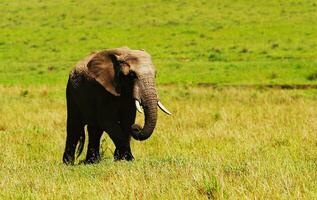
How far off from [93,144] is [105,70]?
1381mm

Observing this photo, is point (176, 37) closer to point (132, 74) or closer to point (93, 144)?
point (93, 144)

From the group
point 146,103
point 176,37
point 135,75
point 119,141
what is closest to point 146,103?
point 146,103

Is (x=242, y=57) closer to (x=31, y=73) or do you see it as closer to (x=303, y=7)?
(x=31, y=73)

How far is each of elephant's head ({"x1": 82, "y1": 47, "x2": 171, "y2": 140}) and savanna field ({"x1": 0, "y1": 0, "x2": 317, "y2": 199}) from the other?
0.62 meters

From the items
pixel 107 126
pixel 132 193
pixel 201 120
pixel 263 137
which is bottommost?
pixel 201 120

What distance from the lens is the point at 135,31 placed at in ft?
142

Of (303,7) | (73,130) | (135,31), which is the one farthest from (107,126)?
(303,7)

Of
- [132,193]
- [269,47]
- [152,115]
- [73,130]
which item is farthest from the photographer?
[269,47]

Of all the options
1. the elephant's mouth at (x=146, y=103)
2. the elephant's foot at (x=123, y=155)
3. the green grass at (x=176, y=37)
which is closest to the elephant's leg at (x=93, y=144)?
the elephant's foot at (x=123, y=155)

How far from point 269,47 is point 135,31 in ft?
38.3

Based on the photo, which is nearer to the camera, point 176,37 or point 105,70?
point 105,70

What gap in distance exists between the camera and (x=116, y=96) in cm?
980

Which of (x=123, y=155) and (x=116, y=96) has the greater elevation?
(x=116, y=96)

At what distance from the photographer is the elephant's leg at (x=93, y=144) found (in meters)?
10.5
